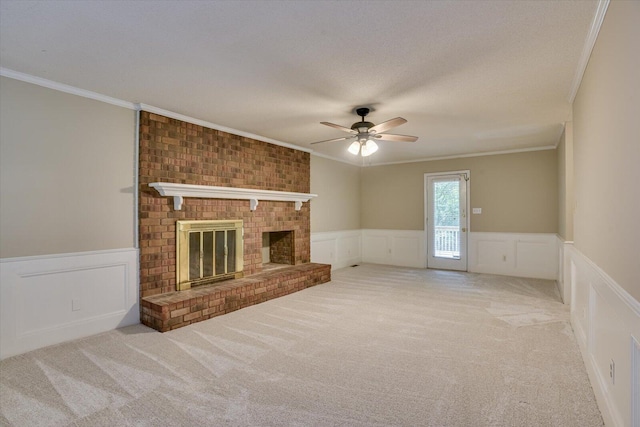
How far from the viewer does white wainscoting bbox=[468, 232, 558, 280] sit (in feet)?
19.1

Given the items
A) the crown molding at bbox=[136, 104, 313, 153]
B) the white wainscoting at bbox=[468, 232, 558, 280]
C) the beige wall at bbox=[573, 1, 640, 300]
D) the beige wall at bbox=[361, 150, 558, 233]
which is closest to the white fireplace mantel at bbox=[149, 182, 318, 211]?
the crown molding at bbox=[136, 104, 313, 153]

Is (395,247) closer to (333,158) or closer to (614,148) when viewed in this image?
(333,158)

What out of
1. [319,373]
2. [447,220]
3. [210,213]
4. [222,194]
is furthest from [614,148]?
[447,220]

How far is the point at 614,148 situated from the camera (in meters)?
1.77

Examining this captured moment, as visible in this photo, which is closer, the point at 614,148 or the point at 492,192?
the point at 614,148

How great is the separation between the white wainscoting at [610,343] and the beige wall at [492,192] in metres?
3.62

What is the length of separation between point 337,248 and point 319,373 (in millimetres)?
4595

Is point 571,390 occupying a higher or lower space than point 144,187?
lower

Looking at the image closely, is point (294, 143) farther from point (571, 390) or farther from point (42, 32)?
point (571, 390)

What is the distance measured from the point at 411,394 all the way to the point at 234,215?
10.9ft

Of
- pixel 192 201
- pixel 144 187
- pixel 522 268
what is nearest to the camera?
pixel 144 187

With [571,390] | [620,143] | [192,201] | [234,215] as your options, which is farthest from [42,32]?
[571,390]

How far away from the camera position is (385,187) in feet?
24.9

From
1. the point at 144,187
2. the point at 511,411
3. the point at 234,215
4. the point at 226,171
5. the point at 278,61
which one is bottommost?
the point at 511,411
